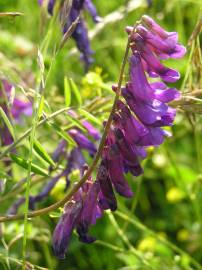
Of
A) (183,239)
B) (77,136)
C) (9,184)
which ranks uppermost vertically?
(77,136)

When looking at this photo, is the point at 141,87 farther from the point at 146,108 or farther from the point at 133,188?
the point at 133,188

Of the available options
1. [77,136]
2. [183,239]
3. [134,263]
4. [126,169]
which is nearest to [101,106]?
[77,136]

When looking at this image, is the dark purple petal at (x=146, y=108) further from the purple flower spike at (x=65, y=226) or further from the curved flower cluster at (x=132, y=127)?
the purple flower spike at (x=65, y=226)

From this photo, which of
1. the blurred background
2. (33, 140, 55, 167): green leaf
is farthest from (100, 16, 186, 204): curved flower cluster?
the blurred background

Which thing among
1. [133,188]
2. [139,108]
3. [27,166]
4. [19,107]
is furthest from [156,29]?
[133,188]

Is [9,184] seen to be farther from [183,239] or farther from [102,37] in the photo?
[102,37]

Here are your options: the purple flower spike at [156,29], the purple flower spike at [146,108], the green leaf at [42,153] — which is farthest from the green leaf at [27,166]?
the purple flower spike at [156,29]
